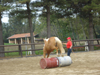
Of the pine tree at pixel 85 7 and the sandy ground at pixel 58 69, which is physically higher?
the pine tree at pixel 85 7

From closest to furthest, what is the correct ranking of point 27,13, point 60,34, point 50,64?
point 50,64 → point 27,13 → point 60,34

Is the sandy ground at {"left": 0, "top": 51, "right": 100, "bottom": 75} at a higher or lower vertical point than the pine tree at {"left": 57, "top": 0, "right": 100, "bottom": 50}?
lower

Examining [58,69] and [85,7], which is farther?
[85,7]

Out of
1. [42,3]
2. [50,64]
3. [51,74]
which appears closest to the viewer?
[51,74]

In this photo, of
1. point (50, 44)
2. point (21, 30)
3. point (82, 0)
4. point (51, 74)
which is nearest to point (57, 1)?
point (82, 0)

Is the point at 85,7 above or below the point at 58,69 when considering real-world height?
above

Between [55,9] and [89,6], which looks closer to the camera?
[89,6]

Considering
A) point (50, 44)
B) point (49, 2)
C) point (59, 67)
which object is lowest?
point (59, 67)

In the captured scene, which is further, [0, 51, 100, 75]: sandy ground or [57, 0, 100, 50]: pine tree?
[57, 0, 100, 50]: pine tree

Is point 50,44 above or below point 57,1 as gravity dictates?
below

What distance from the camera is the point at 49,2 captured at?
12.9 m

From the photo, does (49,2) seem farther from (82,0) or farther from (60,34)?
(60,34)

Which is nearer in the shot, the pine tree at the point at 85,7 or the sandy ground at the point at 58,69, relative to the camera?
the sandy ground at the point at 58,69

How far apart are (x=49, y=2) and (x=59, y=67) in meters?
8.27
